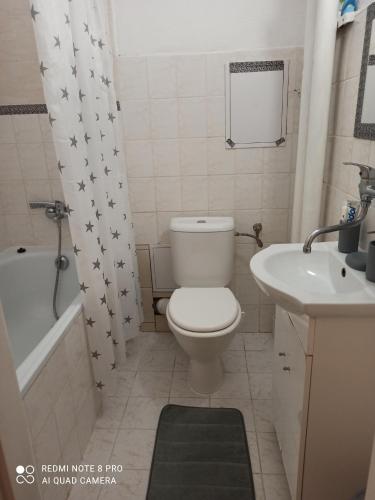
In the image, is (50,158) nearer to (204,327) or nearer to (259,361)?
(204,327)

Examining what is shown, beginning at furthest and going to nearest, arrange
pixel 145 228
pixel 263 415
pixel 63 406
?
pixel 145 228
pixel 263 415
pixel 63 406

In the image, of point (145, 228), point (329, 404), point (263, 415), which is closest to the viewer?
point (329, 404)

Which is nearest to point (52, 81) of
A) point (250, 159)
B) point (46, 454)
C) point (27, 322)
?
point (250, 159)

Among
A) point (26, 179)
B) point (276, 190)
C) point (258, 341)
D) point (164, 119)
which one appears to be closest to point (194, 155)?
point (164, 119)

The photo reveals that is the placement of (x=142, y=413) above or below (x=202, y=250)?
below

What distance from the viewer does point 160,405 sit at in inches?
66.4

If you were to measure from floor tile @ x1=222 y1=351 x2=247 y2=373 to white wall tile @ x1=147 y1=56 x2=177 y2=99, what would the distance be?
1499mm

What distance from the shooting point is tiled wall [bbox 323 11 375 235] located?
50.4 inches

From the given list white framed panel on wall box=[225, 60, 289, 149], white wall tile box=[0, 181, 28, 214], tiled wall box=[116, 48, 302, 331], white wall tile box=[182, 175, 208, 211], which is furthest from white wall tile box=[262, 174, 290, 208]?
white wall tile box=[0, 181, 28, 214]

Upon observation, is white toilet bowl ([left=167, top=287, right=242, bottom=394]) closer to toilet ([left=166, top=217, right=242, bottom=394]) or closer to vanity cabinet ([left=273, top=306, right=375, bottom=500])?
toilet ([left=166, top=217, right=242, bottom=394])

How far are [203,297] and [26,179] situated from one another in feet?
4.05

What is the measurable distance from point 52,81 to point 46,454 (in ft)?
4.11

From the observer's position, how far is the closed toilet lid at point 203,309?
153 cm

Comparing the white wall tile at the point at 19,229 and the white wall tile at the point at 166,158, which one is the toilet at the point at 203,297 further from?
the white wall tile at the point at 19,229
